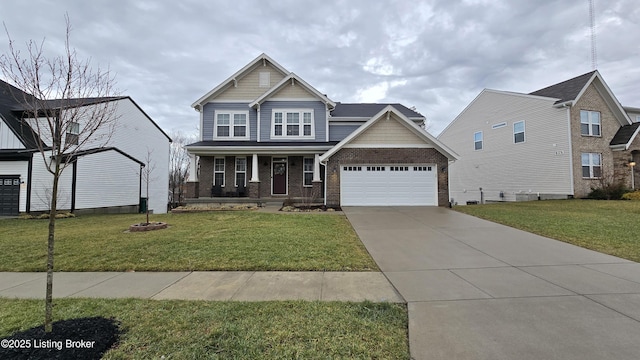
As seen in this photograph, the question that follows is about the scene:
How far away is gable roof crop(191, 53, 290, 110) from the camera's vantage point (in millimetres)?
18461

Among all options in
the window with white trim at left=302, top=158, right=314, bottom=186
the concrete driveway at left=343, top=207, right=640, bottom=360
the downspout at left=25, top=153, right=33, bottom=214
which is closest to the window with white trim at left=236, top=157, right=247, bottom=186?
the window with white trim at left=302, top=158, right=314, bottom=186

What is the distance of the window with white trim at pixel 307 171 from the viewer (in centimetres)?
1822

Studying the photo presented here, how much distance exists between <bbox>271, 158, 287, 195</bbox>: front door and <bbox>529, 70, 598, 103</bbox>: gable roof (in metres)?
18.4

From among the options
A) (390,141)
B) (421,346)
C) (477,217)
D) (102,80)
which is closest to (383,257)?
(421,346)

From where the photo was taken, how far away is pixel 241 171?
724 inches

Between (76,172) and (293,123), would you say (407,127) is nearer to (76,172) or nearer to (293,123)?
(293,123)

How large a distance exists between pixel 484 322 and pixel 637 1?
18599 mm

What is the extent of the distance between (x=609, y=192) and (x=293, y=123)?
19.7 meters

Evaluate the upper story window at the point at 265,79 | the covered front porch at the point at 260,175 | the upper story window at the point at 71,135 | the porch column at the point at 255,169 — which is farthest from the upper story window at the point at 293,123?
the upper story window at the point at 71,135

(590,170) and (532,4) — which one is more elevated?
(532,4)

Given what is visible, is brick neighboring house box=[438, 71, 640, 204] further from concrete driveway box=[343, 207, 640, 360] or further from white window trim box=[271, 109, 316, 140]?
white window trim box=[271, 109, 316, 140]

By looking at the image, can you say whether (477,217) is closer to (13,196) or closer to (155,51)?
(155,51)

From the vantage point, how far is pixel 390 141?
1520 cm

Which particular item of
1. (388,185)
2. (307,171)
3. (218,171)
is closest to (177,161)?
(218,171)
